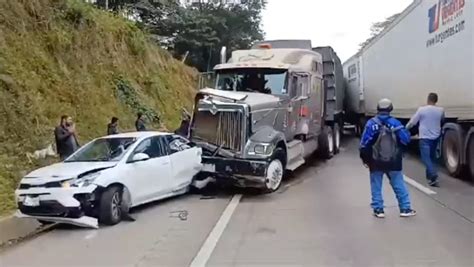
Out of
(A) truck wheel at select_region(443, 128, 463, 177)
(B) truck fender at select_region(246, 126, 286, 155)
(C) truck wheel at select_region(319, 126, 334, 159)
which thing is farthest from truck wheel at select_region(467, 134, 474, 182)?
(C) truck wheel at select_region(319, 126, 334, 159)

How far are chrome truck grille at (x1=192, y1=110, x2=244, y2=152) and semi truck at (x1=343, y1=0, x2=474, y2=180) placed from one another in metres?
4.62

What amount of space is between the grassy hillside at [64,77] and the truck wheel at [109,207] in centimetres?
177

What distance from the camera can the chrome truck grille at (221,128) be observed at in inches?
460

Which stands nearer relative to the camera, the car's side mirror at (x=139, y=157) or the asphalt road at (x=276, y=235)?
the asphalt road at (x=276, y=235)

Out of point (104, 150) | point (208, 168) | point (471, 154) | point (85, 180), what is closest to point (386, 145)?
point (471, 154)

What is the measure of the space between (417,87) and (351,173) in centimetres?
303

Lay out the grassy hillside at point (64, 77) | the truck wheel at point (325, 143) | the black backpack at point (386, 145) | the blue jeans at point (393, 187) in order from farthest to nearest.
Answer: the truck wheel at point (325, 143), the grassy hillside at point (64, 77), the blue jeans at point (393, 187), the black backpack at point (386, 145)

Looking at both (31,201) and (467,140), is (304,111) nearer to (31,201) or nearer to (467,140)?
(467,140)

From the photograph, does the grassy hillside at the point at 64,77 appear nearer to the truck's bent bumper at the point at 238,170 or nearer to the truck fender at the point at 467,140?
the truck's bent bumper at the point at 238,170

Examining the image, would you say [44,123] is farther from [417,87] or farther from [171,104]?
[171,104]

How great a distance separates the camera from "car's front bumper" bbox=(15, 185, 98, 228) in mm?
8656

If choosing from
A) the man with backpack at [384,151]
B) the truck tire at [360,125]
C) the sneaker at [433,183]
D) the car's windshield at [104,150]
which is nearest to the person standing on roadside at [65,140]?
the car's windshield at [104,150]

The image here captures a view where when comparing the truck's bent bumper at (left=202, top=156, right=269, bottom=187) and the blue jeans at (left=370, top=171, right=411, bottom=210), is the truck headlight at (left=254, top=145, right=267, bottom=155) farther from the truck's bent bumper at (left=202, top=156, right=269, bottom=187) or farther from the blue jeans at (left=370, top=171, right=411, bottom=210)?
the blue jeans at (left=370, top=171, right=411, bottom=210)

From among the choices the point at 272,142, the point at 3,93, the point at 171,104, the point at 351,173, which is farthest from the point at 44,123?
the point at 171,104
